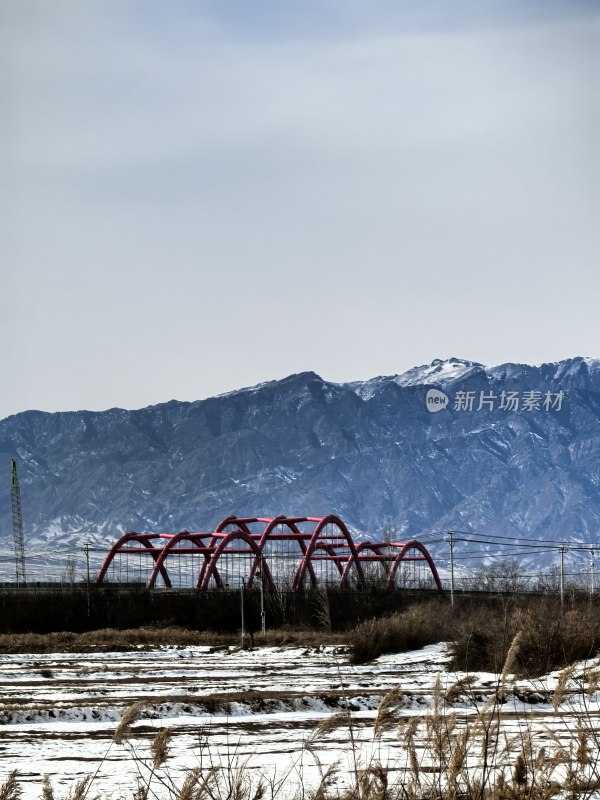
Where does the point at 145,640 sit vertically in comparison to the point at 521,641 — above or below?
below

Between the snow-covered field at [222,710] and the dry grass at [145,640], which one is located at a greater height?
the snow-covered field at [222,710]

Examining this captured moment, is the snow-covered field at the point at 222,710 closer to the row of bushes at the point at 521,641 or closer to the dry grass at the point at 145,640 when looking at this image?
the row of bushes at the point at 521,641

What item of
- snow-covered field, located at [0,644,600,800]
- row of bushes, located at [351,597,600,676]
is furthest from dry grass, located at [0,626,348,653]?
row of bushes, located at [351,597,600,676]

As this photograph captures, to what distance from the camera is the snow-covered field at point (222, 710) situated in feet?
55.7

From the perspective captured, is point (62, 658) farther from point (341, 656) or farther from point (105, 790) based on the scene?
point (105, 790)

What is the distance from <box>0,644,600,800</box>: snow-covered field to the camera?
17.0 meters

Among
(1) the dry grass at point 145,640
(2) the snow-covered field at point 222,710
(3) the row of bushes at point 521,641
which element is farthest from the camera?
(1) the dry grass at point 145,640

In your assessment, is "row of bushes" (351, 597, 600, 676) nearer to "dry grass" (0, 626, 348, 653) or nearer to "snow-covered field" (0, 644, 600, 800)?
"snow-covered field" (0, 644, 600, 800)

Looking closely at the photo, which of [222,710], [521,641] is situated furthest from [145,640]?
[222,710]

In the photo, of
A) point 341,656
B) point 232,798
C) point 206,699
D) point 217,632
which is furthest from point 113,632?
point 232,798

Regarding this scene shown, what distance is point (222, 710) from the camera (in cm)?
2638

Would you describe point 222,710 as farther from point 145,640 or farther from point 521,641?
point 145,640

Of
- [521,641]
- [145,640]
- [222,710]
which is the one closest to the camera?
[222,710]

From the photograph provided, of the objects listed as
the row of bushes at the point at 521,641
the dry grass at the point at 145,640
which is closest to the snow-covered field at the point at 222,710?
the row of bushes at the point at 521,641
